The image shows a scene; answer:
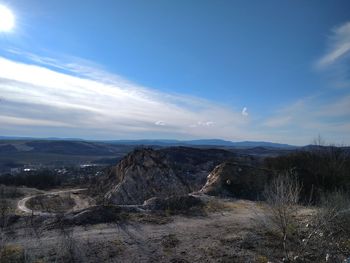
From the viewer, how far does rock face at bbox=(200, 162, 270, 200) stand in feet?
87.9

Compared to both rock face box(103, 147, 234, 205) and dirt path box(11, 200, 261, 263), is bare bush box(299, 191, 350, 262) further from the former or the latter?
rock face box(103, 147, 234, 205)

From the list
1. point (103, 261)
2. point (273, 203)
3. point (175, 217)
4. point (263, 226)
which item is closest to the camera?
point (103, 261)

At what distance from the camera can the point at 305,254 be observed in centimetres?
1361

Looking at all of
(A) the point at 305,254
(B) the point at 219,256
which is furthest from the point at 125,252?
(A) the point at 305,254

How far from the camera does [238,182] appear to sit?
1104 inches

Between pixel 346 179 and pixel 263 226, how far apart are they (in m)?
15.6

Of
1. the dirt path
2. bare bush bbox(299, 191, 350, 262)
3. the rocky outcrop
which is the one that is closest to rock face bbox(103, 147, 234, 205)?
the rocky outcrop

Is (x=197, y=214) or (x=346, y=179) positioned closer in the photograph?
(x=197, y=214)

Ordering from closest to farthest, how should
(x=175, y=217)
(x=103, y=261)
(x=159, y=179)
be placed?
(x=103, y=261) < (x=175, y=217) < (x=159, y=179)

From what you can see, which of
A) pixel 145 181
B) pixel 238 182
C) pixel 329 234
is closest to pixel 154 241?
pixel 329 234

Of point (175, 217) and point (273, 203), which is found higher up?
point (273, 203)

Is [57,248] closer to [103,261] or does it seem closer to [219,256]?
[103,261]

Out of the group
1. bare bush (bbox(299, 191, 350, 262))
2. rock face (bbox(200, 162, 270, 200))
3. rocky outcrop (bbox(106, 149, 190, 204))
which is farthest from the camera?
rocky outcrop (bbox(106, 149, 190, 204))

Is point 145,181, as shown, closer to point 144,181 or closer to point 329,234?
point 144,181
